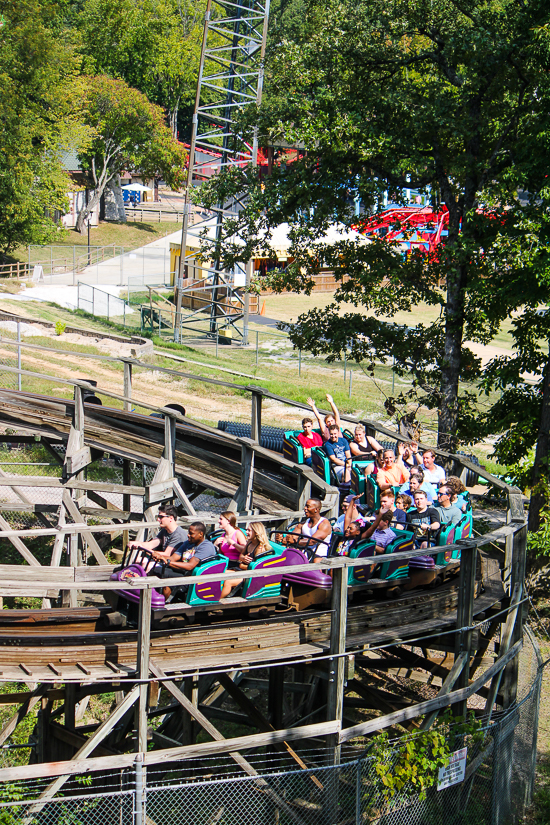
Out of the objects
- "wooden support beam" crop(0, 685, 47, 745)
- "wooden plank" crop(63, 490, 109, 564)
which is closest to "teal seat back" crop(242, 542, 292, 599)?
"wooden support beam" crop(0, 685, 47, 745)

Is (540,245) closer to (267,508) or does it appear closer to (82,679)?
(267,508)

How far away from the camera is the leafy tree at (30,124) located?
Result: 1644 inches

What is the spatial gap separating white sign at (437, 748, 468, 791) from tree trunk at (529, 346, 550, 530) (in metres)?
7.19

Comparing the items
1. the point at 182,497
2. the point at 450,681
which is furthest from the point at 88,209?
the point at 450,681

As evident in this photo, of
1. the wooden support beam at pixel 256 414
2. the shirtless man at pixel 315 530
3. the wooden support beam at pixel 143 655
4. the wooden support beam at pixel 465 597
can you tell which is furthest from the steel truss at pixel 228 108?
the wooden support beam at pixel 143 655

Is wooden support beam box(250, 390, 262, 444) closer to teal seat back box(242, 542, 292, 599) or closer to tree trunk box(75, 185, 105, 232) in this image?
teal seat back box(242, 542, 292, 599)

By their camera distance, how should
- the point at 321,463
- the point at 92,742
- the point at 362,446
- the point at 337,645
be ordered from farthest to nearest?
the point at 362,446 → the point at 321,463 → the point at 337,645 → the point at 92,742

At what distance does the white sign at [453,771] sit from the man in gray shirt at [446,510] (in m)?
2.60

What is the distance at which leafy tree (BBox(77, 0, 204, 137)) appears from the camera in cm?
6506

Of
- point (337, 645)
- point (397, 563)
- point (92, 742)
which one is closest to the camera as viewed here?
point (92, 742)

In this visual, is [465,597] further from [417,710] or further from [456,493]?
[456,493]

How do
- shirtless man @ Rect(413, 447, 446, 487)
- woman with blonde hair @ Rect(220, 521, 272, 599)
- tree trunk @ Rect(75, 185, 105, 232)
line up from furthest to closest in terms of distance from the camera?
1. tree trunk @ Rect(75, 185, 105, 232)
2. shirtless man @ Rect(413, 447, 446, 487)
3. woman with blonde hair @ Rect(220, 521, 272, 599)

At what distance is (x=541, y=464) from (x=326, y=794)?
28.0 ft

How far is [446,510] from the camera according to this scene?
33.6 feet
